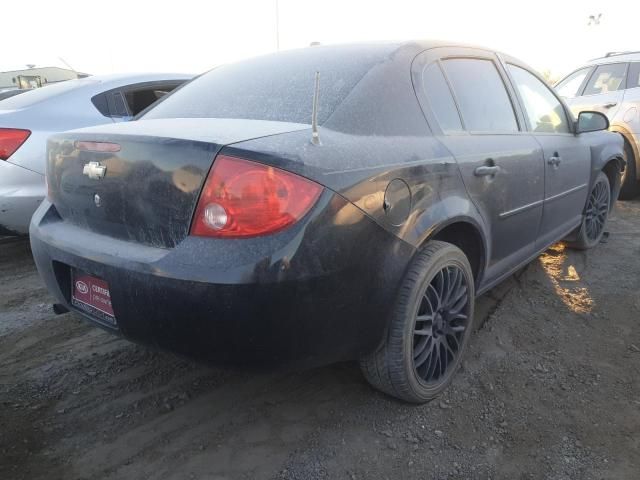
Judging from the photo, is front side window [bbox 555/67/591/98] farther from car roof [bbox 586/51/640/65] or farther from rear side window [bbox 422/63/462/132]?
rear side window [bbox 422/63/462/132]

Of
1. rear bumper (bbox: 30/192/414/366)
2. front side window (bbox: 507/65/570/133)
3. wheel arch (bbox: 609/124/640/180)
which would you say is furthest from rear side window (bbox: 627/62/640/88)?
Result: rear bumper (bbox: 30/192/414/366)

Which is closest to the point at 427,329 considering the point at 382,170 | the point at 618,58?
the point at 382,170

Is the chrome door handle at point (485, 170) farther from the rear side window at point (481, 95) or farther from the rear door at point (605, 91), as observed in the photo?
the rear door at point (605, 91)

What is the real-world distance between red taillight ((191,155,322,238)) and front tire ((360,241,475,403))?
62 cm

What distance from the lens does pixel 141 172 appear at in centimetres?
172

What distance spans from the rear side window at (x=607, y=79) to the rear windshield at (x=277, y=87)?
5.49 m

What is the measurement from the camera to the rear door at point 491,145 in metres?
2.30

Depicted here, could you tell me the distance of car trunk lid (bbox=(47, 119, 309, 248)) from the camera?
163 cm

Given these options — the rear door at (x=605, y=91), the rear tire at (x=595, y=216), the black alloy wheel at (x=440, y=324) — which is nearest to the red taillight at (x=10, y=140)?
A: the black alloy wheel at (x=440, y=324)

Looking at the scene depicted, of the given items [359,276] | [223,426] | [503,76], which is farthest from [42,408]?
[503,76]

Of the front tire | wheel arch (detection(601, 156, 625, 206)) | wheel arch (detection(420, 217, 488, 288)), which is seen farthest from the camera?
wheel arch (detection(601, 156, 625, 206))

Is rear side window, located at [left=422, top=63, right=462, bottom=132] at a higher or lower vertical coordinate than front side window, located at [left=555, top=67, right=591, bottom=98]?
higher

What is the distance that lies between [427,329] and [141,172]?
1.31m

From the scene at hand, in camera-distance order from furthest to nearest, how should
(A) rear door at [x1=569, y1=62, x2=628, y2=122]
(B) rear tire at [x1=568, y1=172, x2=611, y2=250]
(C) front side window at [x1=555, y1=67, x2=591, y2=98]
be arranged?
(C) front side window at [x1=555, y1=67, x2=591, y2=98], (A) rear door at [x1=569, y1=62, x2=628, y2=122], (B) rear tire at [x1=568, y1=172, x2=611, y2=250]
